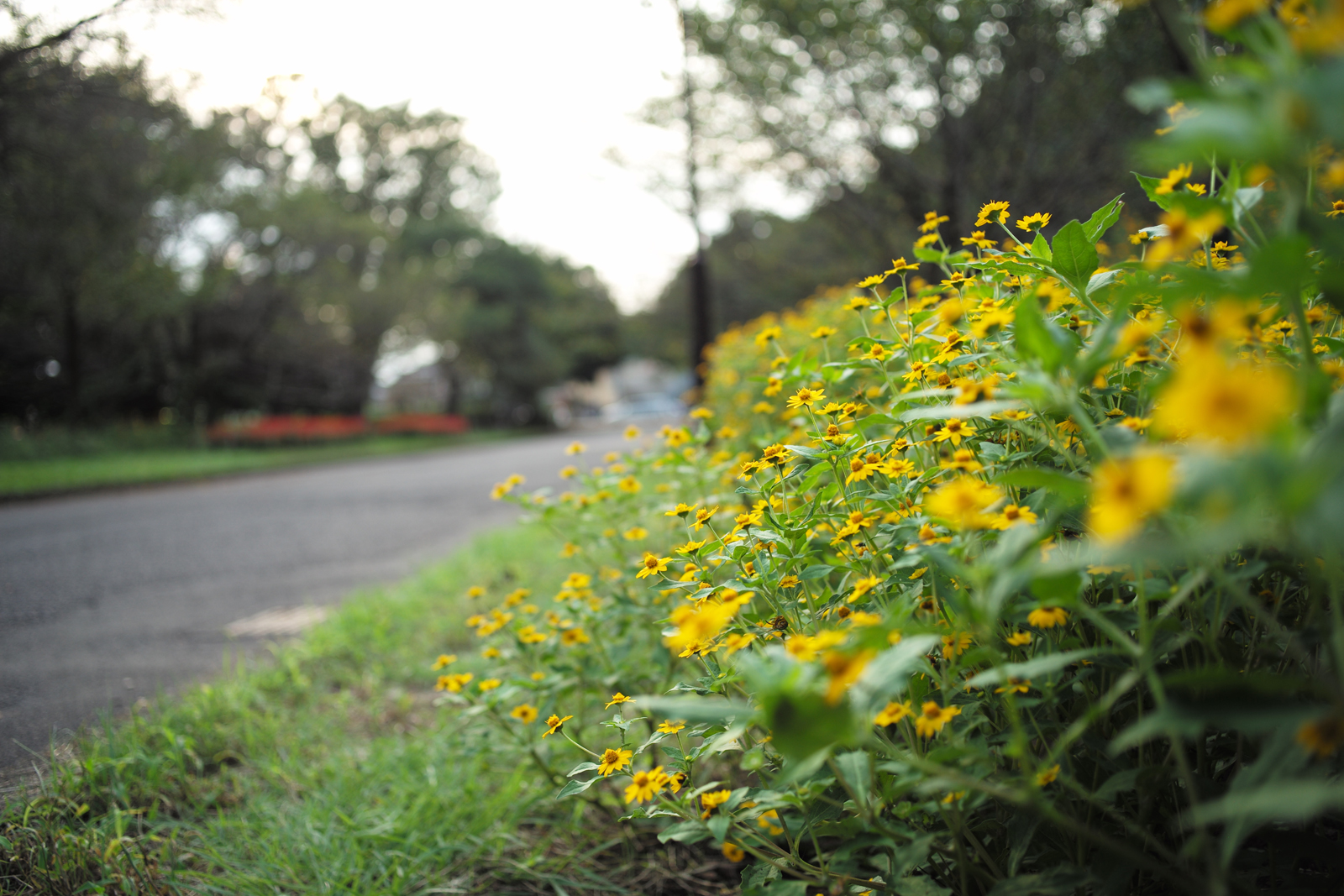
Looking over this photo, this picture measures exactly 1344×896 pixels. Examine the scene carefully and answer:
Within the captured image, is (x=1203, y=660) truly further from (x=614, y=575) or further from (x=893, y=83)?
(x=893, y=83)

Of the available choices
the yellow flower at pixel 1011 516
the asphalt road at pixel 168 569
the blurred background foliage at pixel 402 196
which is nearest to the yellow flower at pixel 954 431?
the yellow flower at pixel 1011 516

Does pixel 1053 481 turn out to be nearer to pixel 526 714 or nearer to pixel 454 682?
pixel 526 714

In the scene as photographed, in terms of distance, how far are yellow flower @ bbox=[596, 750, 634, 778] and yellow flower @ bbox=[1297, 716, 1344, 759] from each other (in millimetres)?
856

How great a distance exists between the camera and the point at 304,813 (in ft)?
5.82

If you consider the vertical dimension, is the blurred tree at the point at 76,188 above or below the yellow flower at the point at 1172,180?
above

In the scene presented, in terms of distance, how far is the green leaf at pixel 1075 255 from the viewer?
3.52 ft

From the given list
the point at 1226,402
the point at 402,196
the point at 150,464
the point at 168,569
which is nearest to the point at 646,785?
the point at 1226,402

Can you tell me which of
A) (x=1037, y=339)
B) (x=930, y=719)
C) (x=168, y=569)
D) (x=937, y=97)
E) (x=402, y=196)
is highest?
(x=402, y=196)

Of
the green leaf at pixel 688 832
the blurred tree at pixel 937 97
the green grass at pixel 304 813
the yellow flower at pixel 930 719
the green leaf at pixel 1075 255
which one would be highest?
the blurred tree at pixel 937 97

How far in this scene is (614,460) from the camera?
7.38 ft

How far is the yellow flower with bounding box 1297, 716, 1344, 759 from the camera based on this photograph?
→ 0.56 metres

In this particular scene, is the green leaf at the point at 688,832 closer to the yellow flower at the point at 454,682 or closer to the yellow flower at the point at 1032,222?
the yellow flower at the point at 454,682

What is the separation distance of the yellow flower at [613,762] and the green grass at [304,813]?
549 mm

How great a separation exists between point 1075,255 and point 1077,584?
593mm
